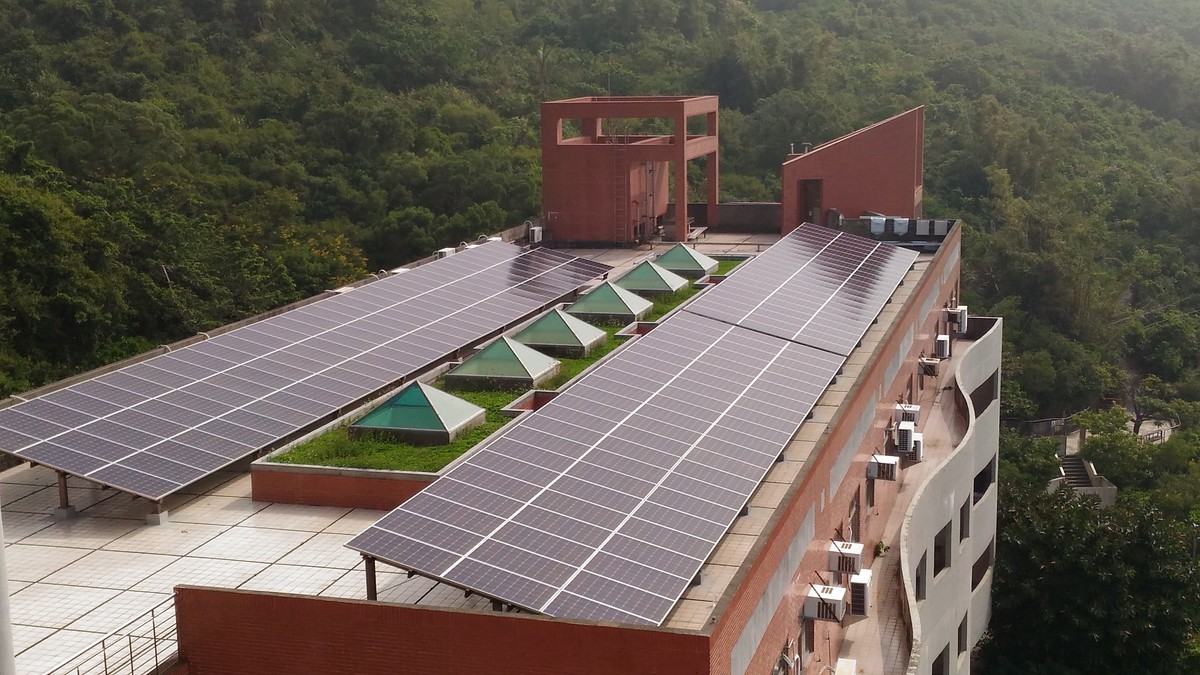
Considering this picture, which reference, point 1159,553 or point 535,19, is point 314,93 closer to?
point 535,19

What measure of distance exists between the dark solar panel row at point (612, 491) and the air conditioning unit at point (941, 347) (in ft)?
39.6

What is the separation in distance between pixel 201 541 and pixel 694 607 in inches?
261

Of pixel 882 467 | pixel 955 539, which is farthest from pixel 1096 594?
pixel 882 467

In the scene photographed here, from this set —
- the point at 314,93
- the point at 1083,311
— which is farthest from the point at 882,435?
the point at 314,93

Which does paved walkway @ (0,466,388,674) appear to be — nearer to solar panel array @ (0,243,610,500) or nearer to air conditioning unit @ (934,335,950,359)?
solar panel array @ (0,243,610,500)

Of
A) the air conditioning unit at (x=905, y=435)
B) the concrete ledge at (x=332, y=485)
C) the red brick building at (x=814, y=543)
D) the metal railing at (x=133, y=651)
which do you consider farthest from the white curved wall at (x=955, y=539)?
the metal railing at (x=133, y=651)

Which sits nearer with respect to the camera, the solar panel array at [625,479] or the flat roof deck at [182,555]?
the solar panel array at [625,479]

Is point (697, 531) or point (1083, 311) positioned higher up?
point (697, 531)

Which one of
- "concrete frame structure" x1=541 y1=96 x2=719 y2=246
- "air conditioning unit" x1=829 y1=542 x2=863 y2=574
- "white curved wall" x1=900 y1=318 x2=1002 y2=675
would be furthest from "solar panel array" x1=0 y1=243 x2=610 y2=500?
"white curved wall" x1=900 y1=318 x2=1002 y2=675

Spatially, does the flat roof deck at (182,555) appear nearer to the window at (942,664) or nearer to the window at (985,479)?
the window at (942,664)

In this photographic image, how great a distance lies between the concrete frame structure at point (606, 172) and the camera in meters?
37.4

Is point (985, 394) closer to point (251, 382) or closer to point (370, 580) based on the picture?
point (251, 382)

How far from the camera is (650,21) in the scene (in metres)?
86.4

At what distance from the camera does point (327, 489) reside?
59.1 feet
